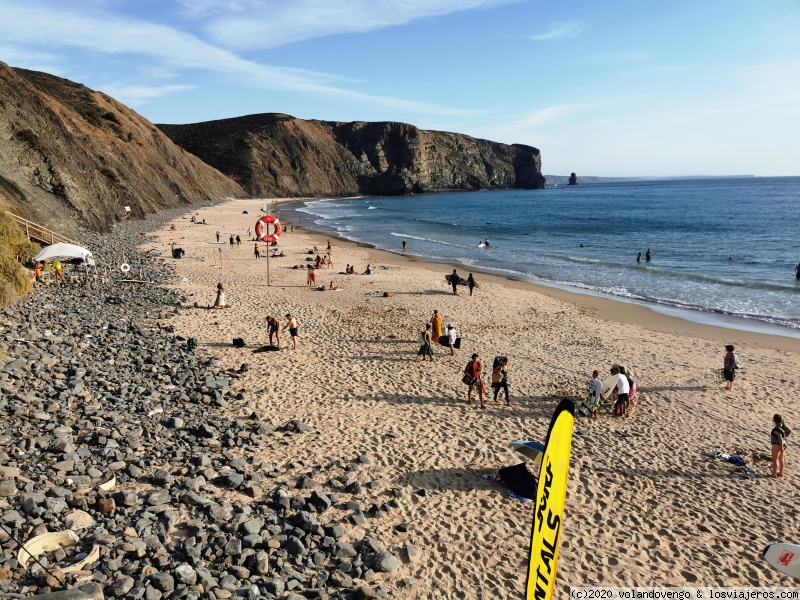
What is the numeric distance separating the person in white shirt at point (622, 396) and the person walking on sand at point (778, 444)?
285 centimetres

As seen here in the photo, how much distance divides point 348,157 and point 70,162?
11700cm

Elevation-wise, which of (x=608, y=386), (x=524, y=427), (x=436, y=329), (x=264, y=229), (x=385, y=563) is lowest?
(x=385, y=563)

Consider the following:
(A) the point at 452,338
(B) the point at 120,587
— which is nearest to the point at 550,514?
(B) the point at 120,587

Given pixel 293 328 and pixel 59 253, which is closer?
pixel 293 328

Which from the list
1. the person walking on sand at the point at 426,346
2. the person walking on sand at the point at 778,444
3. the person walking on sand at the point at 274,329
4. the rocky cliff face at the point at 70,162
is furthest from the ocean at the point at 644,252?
the rocky cliff face at the point at 70,162

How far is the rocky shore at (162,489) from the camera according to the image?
5.86 m

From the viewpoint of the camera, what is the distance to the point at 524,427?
1077 cm

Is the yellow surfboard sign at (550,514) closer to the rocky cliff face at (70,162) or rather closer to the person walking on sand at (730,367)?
the person walking on sand at (730,367)

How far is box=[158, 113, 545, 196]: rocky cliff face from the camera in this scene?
404ft

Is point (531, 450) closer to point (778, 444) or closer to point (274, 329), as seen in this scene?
point (778, 444)

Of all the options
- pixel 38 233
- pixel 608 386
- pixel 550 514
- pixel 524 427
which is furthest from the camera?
pixel 38 233

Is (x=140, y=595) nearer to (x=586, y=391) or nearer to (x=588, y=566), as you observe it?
(x=588, y=566)

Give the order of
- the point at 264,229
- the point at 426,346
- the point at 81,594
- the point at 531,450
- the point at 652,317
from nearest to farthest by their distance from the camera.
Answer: the point at 81,594 < the point at 531,450 < the point at 426,346 < the point at 652,317 < the point at 264,229

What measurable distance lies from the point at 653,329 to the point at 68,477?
1888 cm
